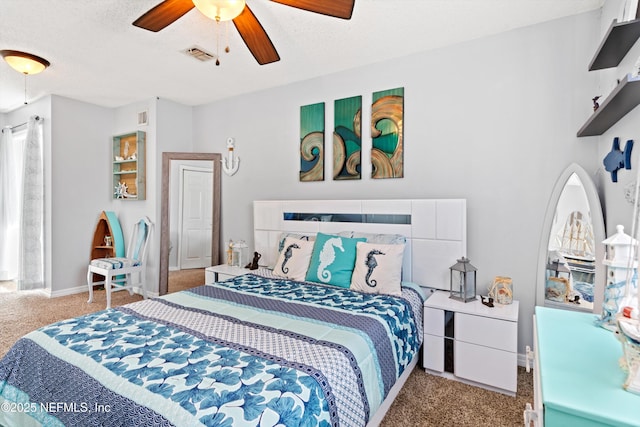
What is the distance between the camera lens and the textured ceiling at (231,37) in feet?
7.29

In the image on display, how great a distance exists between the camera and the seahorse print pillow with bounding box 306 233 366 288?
2.53 metres

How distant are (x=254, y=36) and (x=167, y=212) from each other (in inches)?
110

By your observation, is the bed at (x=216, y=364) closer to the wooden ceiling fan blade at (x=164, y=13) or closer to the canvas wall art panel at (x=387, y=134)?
the canvas wall art panel at (x=387, y=134)

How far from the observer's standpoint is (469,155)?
2.65 m

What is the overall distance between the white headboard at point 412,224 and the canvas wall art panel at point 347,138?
1.13 ft

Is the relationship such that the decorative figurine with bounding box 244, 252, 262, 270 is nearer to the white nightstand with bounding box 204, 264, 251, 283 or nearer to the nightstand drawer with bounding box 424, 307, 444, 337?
the white nightstand with bounding box 204, 264, 251, 283

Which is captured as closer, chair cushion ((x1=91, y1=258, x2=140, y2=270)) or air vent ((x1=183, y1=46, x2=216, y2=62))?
air vent ((x1=183, y1=46, x2=216, y2=62))

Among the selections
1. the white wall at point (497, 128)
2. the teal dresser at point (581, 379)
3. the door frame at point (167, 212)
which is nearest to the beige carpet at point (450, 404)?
the white wall at point (497, 128)

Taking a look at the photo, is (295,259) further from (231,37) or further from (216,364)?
(231,37)

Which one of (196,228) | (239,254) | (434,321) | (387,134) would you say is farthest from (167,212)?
(434,321)

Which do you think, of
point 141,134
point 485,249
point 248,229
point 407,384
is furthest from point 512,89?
point 141,134

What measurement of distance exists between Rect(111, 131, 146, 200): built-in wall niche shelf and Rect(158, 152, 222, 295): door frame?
1.30 feet

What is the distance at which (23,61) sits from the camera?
9.48 ft

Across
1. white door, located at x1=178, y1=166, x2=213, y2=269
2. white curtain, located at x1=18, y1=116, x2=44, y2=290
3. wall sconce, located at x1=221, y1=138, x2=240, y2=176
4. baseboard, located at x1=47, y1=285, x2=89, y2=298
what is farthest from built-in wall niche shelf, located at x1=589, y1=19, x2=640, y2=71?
baseboard, located at x1=47, y1=285, x2=89, y2=298
